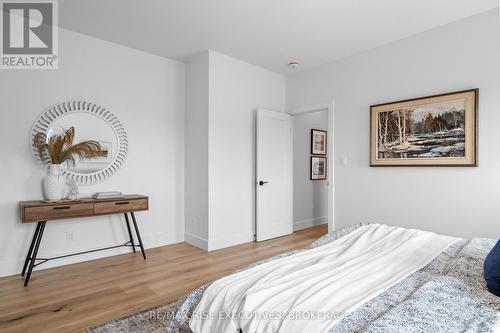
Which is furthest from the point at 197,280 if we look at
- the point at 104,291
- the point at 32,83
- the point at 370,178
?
the point at 32,83

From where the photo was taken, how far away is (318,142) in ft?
18.5

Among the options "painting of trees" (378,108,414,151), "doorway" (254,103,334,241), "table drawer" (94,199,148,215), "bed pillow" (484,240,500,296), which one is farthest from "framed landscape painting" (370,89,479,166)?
"table drawer" (94,199,148,215)

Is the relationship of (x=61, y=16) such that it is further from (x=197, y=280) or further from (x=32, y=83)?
(x=197, y=280)

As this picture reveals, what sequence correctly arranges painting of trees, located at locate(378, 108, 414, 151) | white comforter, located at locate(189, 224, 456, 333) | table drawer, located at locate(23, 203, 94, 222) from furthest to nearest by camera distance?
1. painting of trees, located at locate(378, 108, 414, 151)
2. table drawer, located at locate(23, 203, 94, 222)
3. white comforter, located at locate(189, 224, 456, 333)

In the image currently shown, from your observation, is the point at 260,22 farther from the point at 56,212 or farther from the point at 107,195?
the point at 56,212

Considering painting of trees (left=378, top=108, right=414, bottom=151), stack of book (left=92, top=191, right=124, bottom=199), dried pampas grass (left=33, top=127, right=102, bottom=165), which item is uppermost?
painting of trees (left=378, top=108, right=414, bottom=151)

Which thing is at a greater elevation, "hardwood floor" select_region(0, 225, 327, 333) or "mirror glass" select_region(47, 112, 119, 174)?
"mirror glass" select_region(47, 112, 119, 174)

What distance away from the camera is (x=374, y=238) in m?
2.00

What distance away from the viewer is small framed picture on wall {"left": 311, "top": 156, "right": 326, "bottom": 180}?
18.2 feet

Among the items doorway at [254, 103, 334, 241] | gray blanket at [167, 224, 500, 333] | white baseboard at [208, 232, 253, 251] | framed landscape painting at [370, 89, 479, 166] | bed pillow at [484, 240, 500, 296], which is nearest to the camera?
gray blanket at [167, 224, 500, 333]

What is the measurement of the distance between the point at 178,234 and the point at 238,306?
3.30 metres

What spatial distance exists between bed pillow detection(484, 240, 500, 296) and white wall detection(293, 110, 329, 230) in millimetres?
3949

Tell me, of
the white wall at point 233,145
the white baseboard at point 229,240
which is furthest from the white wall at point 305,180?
the white baseboard at point 229,240

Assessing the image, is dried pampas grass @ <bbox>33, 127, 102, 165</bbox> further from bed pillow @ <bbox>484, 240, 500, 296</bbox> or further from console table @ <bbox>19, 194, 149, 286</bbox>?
bed pillow @ <bbox>484, 240, 500, 296</bbox>
